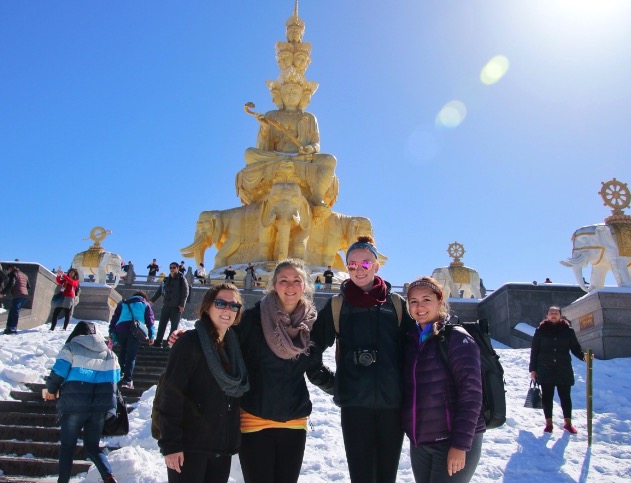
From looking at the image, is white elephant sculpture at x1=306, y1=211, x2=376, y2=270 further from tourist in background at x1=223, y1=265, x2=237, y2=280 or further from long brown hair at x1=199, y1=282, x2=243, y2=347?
long brown hair at x1=199, y1=282, x2=243, y2=347

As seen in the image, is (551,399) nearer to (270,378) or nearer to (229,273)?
(270,378)

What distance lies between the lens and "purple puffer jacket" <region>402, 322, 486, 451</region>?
2.80 metres

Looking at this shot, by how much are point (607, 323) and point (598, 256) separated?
2.19 metres

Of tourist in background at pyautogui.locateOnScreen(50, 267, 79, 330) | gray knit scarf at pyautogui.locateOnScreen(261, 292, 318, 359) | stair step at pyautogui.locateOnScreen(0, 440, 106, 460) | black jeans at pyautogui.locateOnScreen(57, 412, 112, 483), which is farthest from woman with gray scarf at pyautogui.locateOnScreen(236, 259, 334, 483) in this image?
tourist in background at pyautogui.locateOnScreen(50, 267, 79, 330)

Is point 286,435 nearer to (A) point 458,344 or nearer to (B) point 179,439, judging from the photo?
(B) point 179,439

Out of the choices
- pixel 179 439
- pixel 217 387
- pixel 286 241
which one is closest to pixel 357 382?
pixel 217 387

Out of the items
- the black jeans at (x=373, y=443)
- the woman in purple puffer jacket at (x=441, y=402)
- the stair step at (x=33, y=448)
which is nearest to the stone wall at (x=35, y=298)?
the stair step at (x=33, y=448)

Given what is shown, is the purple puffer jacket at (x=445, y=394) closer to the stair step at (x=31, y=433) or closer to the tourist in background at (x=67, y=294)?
the stair step at (x=31, y=433)

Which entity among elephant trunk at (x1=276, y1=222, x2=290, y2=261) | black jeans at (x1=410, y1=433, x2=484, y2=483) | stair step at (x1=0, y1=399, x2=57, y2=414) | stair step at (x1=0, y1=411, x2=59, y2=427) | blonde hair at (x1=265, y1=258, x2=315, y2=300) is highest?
elephant trunk at (x1=276, y1=222, x2=290, y2=261)

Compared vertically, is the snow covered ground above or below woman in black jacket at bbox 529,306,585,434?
below

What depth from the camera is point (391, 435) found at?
307 cm

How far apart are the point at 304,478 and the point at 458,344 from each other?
86.4 inches

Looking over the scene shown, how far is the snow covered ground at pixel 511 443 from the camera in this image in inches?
176

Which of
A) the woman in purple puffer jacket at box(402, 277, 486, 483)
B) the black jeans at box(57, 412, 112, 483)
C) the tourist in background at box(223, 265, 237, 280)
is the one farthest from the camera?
the tourist in background at box(223, 265, 237, 280)
